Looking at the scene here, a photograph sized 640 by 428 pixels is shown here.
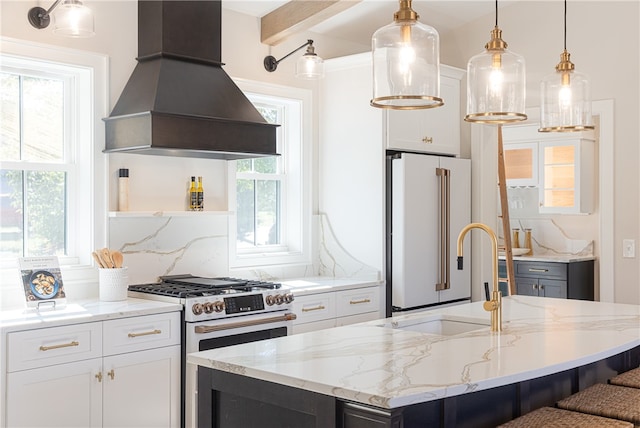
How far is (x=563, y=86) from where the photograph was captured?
3.20 meters

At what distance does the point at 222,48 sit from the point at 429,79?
9.16ft

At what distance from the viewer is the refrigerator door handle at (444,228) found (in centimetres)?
551

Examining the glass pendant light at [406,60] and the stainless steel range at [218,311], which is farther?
the stainless steel range at [218,311]

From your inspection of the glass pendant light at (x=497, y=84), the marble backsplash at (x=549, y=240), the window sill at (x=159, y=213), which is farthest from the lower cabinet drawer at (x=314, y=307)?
the marble backsplash at (x=549, y=240)

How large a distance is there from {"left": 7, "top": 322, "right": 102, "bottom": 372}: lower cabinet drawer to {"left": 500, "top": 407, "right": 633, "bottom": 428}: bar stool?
208 cm

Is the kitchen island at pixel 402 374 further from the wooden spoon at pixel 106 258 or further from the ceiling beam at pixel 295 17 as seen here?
the ceiling beam at pixel 295 17

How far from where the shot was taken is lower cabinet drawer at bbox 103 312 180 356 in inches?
145

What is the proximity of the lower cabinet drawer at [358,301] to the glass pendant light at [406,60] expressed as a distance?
2.73 metres

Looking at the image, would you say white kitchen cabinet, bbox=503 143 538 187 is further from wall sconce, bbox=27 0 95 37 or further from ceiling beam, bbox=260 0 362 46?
wall sconce, bbox=27 0 95 37

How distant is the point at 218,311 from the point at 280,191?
1.65m

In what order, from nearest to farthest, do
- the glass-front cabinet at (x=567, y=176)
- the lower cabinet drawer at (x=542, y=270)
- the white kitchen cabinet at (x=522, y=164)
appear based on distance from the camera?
the lower cabinet drawer at (x=542, y=270) → the glass-front cabinet at (x=567, y=176) → the white kitchen cabinet at (x=522, y=164)

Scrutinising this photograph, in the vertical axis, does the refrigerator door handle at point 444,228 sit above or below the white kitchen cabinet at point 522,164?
below

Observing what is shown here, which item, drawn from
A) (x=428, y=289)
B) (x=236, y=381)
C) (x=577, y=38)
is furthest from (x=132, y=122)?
(x=577, y=38)

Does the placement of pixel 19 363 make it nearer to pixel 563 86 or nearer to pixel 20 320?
pixel 20 320
